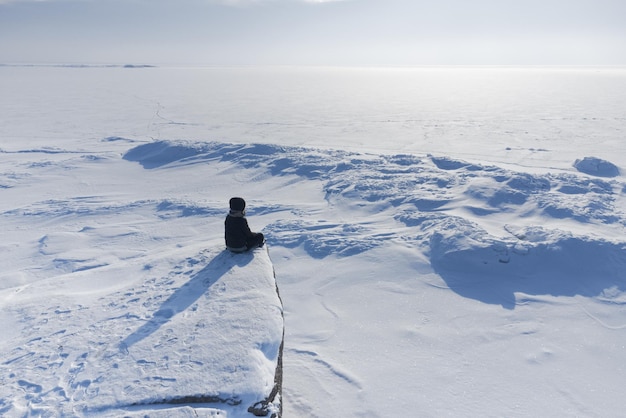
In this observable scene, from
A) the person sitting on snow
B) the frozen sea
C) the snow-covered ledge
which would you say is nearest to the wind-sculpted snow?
the person sitting on snow

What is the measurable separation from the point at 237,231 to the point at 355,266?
2604mm

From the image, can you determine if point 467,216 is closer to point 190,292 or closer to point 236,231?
point 236,231

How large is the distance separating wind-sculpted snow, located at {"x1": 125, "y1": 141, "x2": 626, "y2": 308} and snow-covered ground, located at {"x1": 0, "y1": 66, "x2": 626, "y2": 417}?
4 cm

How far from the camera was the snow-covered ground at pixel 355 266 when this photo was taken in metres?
3.91

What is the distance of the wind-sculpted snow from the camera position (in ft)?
20.9

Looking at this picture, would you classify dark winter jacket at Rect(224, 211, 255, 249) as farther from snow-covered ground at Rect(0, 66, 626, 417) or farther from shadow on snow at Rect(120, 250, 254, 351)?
snow-covered ground at Rect(0, 66, 626, 417)

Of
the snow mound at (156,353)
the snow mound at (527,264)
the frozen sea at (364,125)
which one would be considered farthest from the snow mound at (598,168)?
the snow mound at (156,353)

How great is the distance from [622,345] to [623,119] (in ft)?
72.0

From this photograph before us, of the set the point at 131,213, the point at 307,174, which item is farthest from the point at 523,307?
the point at 131,213

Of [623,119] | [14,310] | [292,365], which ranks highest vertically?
[623,119]

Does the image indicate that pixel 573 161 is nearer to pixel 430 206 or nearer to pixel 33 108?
pixel 430 206

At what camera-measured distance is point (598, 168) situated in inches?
439

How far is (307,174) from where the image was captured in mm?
11227

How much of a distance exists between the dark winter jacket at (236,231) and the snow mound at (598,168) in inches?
407
